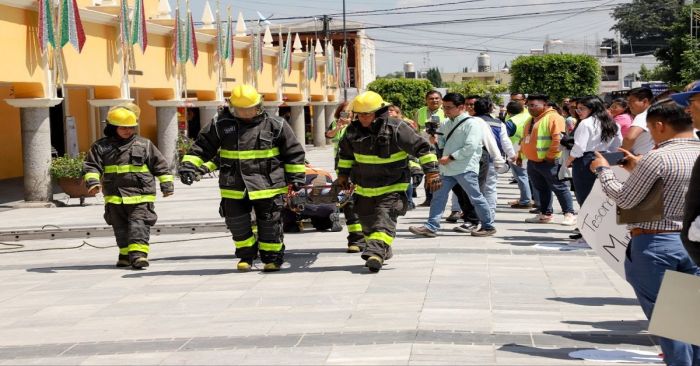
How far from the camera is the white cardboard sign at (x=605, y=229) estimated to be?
7324mm

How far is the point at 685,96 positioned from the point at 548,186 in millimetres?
9731

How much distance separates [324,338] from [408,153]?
3.73 metres

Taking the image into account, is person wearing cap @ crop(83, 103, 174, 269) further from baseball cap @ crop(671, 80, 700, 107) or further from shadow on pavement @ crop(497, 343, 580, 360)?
baseball cap @ crop(671, 80, 700, 107)

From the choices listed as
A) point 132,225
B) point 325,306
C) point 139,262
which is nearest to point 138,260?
point 139,262

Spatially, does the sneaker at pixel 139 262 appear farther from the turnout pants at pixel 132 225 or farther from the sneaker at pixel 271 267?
the sneaker at pixel 271 267

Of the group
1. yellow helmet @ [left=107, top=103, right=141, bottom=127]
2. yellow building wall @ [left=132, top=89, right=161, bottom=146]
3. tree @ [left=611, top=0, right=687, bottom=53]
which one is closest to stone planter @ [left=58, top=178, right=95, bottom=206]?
yellow helmet @ [left=107, top=103, right=141, bottom=127]

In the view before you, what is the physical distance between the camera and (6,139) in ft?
96.4

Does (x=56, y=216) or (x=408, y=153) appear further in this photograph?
(x=56, y=216)

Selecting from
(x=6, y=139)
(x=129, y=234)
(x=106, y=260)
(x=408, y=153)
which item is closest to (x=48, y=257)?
(x=106, y=260)

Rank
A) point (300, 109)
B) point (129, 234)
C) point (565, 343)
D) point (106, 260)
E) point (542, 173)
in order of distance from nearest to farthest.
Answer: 1. point (565, 343)
2. point (129, 234)
3. point (106, 260)
4. point (542, 173)
5. point (300, 109)

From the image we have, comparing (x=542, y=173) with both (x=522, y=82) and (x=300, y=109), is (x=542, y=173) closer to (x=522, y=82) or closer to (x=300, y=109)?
(x=300, y=109)

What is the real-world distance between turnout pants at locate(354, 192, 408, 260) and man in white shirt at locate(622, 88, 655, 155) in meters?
2.17

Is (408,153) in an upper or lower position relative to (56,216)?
upper

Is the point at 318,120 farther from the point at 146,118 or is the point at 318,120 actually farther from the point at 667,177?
the point at 667,177
